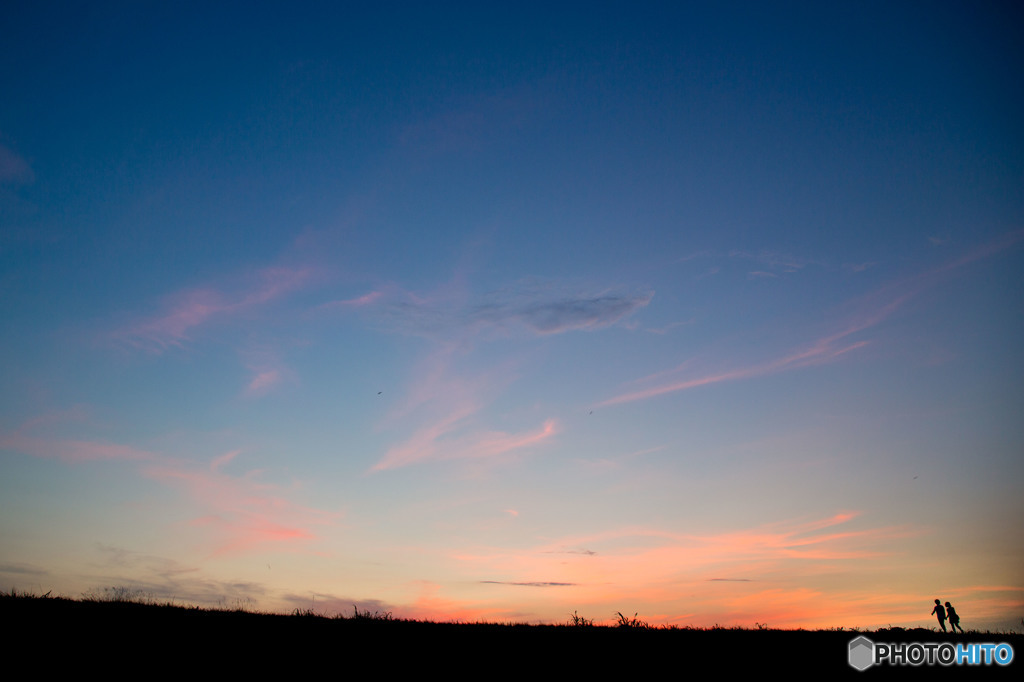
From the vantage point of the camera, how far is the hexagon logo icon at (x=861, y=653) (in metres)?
15.8

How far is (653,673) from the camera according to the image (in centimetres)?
1438

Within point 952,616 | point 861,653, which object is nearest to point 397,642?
point 861,653

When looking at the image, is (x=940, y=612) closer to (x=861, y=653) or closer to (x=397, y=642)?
(x=861, y=653)

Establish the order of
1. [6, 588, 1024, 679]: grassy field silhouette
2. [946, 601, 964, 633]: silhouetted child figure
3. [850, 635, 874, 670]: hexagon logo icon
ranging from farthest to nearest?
1. [946, 601, 964, 633]: silhouetted child figure
2. [850, 635, 874, 670]: hexagon logo icon
3. [6, 588, 1024, 679]: grassy field silhouette

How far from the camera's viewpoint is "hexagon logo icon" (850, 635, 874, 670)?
623 inches

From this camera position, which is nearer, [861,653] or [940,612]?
[861,653]

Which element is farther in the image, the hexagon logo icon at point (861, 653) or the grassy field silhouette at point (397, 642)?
the hexagon logo icon at point (861, 653)

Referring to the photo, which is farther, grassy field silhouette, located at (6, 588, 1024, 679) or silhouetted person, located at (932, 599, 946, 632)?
silhouetted person, located at (932, 599, 946, 632)

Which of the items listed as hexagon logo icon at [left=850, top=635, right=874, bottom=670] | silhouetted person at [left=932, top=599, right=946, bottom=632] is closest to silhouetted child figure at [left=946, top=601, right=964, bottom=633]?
silhouetted person at [left=932, top=599, right=946, bottom=632]

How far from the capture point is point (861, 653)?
1714 cm

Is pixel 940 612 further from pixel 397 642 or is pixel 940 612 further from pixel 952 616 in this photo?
pixel 397 642

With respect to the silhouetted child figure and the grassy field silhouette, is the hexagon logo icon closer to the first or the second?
the grassy field silhouette

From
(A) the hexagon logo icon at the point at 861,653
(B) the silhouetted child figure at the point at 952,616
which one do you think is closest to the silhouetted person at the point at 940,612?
(B) the silhouetted child figure at the point at 952,616

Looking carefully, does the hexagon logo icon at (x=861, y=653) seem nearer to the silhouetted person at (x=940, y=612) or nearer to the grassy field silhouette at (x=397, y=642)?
the grassy field silhouette at (x=397, y=642)
